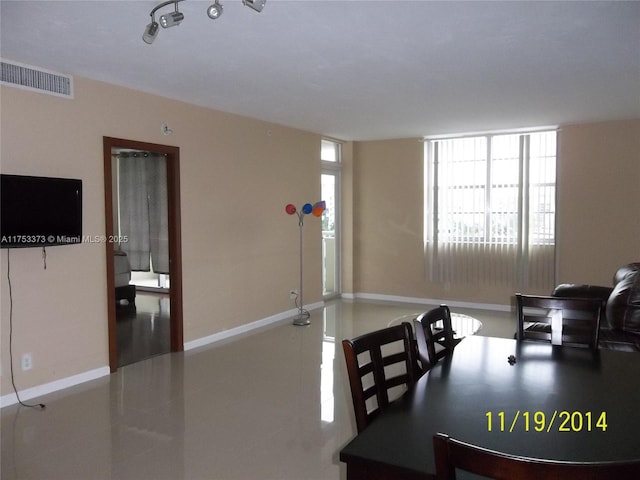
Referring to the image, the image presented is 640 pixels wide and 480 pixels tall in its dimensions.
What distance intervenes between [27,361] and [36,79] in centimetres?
217

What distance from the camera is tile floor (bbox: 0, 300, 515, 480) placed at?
2.90m

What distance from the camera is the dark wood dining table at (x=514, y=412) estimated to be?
1.42 m

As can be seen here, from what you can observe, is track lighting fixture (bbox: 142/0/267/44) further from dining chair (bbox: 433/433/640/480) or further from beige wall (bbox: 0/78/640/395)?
dining chair (bbox: 433/433/640/480)

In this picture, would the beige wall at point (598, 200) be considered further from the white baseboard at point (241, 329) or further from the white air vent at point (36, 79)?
the white air vent at point (36, 79)

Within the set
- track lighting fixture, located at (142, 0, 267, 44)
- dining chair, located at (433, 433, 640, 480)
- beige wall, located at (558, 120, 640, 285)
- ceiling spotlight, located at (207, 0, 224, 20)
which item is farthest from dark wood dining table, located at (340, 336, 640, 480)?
beige wall, located at (558, 120, 640, 285)

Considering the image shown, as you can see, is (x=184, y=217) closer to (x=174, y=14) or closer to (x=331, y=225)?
(x=174, y=14)

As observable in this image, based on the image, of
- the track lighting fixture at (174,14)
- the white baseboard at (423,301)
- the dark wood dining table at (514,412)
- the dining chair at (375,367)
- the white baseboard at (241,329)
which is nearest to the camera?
the dark wood dining table at (514,412)

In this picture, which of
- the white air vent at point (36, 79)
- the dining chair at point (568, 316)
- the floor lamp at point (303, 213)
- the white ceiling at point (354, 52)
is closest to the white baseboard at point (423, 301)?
the floor lamp at point (303, 213)

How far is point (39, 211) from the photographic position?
12.5ft

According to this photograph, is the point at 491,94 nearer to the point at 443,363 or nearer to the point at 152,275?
Answer: the point at 443,363

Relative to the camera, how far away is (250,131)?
6.20 m

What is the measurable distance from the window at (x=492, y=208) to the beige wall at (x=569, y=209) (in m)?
0.17

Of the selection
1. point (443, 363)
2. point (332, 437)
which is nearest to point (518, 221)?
point (332, 437)

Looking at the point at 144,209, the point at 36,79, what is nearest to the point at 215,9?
the point at 36,79
